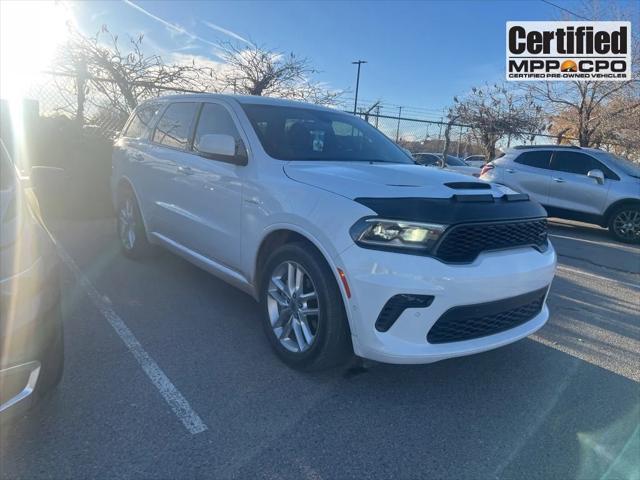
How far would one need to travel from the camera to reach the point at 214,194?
3.81m

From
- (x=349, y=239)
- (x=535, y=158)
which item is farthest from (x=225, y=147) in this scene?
(x=535, y=158)

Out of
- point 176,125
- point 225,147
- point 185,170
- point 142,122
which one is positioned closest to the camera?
point 225,147

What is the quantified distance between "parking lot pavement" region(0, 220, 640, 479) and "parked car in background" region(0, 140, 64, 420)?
1.39ft

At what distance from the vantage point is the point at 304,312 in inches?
118

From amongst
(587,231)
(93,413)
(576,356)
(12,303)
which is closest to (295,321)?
(93,413)

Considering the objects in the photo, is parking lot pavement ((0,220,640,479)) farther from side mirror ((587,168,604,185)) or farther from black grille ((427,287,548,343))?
side mirror ((587,168,604,185))

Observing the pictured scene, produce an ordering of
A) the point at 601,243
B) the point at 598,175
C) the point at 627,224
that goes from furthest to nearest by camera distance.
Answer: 1. the point at 598,175
2. the point at 627,224
3. the point at 601,243

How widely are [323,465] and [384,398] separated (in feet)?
2.37

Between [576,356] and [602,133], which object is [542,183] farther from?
[602,133]

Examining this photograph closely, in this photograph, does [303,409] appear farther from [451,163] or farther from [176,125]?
[451,163]

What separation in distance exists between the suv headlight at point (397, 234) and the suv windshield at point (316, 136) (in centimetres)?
114

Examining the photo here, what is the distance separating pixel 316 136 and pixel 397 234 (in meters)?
1.65

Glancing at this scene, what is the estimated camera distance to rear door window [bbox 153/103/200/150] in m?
4.38

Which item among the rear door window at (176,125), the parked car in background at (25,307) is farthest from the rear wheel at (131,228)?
the parked car in background at (25,307)
